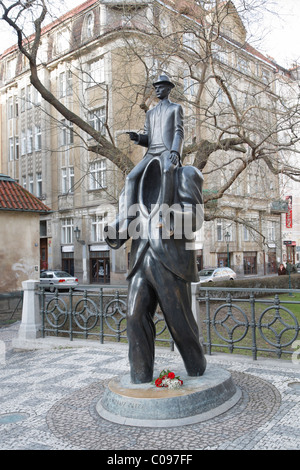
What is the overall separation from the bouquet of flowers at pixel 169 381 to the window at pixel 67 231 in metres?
31.7

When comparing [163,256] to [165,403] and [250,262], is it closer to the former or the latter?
[165,403]

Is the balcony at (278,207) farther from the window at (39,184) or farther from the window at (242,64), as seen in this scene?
the window at (242,64)

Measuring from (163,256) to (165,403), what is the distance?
1.57m

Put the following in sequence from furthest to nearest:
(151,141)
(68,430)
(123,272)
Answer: (123,272) < (151,141) < (68,430)

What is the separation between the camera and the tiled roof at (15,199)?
15013 mm

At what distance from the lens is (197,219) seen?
195 inches

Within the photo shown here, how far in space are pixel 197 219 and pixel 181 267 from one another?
1.96ft

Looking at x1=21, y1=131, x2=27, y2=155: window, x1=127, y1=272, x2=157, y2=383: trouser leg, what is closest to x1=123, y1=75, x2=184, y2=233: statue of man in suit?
x1=127, y1=272, x2=157, y2=383: trouser leg

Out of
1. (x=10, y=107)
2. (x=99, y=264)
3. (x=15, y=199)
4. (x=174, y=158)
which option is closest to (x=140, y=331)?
(x=174, y=158)

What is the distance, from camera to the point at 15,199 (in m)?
15.5

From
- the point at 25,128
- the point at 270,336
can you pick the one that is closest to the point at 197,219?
the point at 270,336

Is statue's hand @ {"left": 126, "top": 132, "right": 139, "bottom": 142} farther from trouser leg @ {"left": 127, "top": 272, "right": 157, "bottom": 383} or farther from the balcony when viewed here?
the balcony

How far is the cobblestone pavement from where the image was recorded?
3.96 m
